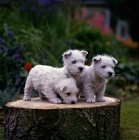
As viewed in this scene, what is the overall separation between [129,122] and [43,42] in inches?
164

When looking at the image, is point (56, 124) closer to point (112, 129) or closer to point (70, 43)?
point (112, 129)

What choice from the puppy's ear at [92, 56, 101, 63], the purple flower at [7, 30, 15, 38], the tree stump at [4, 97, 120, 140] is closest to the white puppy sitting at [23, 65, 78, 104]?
the tree stump at [4, 97, 120, 140]

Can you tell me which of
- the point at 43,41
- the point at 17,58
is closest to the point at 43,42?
the point at 43,41

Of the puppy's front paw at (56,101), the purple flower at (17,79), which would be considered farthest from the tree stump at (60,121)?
the purple flower at (17,79)

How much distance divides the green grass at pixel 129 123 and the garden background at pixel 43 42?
1.85 meters

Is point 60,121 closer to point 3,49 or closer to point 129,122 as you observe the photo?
point 129,122

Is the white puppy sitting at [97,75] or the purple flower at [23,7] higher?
the purple flower at [23,7]

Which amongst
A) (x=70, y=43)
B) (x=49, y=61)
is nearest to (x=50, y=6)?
(x=70, y=43)

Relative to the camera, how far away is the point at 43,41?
10625mm

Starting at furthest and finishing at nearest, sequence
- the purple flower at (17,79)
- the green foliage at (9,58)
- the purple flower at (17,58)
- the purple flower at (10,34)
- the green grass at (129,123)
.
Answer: the purple flower at (10,34) → the purple flower at (17,58) → the green foliage at (9,58) → the purple flower at (17,79) → the green grass at (129,123)

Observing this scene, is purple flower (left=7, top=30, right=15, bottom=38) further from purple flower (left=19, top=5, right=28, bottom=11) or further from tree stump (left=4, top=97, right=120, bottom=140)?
tree stump (left=4, top=97, right=120, bottom=140)

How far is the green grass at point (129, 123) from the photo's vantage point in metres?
6.05

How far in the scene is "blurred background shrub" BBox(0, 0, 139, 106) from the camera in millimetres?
9031

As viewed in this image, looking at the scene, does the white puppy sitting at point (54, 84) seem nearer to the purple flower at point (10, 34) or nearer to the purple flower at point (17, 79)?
the purple flower at point (17, 79)
